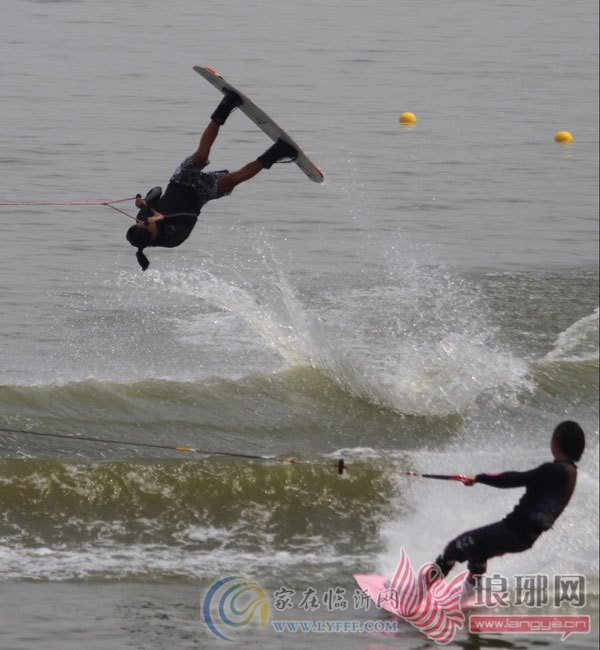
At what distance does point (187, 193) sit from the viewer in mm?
10750

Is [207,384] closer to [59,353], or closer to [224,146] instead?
[59,353]

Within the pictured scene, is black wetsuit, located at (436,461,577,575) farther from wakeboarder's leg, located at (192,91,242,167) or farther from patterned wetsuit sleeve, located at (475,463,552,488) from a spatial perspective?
wakeboarder's leg, located at (192,91,242,167)

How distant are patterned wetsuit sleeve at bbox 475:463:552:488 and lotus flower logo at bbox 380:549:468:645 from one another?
100 cm

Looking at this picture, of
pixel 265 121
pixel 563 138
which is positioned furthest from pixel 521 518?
pixel 563 138

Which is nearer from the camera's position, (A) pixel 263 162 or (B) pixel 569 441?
(B) pixel 569 441

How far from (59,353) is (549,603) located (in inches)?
297

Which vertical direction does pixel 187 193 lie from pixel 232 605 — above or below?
above

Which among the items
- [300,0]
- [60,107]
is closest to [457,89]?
[60,107]

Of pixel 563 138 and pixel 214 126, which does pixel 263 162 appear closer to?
pixel 214 126

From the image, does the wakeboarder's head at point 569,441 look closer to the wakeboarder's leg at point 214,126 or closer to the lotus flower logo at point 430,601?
the lotus flower logo at point 430,601

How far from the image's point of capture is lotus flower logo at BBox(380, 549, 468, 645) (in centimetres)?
848

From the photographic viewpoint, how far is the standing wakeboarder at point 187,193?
1045cm

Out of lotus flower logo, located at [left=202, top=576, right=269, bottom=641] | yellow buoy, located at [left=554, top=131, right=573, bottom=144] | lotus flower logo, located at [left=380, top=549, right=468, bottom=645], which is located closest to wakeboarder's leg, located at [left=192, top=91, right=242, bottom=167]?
lotus flower logo, located at [left=202, top=576, right=269, bottom=641]

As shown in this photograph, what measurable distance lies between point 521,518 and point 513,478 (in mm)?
392
